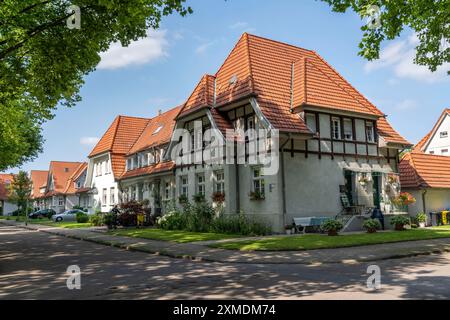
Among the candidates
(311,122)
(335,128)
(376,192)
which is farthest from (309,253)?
(376,192)

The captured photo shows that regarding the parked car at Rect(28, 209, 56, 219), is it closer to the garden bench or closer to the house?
the house

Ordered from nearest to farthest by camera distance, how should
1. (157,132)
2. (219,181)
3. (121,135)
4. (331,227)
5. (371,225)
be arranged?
(331,227) → (371,225) → (219,181) → (157,132) → (121,135)

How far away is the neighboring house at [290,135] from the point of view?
21.8 meters

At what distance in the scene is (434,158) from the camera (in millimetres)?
32125

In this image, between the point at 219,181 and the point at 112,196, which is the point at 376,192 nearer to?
the point at 219,181

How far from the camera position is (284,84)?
24.8 m

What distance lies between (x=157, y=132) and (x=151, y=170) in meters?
5.82

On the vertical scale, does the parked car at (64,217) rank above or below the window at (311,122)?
below

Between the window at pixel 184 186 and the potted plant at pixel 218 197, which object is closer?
the potted plant at pixel 218 197

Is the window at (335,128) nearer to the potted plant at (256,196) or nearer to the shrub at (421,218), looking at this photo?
the potted plant at (256,196)

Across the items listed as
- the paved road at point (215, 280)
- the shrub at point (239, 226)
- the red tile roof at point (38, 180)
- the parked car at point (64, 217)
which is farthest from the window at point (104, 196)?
the red tile roof at point (38, 180)

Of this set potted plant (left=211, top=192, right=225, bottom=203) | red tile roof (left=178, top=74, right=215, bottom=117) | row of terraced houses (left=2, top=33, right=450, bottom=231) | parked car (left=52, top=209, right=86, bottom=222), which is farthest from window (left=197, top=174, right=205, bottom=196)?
parked car (left=52, top=209, right=86, bottom=222)
